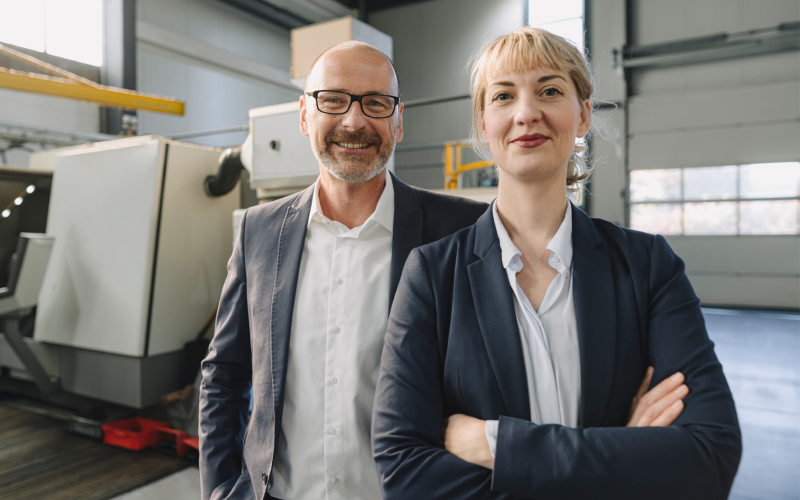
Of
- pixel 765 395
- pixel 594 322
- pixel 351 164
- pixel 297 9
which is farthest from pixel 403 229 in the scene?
pixel 297 9

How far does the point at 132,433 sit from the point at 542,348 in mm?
3360

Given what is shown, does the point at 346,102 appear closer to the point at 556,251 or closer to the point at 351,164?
the point at 351,164

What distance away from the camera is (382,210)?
133cm

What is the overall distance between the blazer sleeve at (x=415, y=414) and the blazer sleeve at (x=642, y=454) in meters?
0.09

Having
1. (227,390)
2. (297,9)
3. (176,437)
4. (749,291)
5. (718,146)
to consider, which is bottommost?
(176,437)

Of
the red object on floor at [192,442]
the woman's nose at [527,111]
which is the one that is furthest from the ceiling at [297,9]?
the woman's nose at [527,111]

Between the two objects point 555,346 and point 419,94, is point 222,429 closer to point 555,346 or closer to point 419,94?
point 555,346

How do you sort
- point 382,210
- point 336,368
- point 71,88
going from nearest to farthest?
point 336,368, point 382,210, point 71,88

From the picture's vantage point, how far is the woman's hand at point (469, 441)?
34.9 inches

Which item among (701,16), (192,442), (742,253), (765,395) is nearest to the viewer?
(192,442)

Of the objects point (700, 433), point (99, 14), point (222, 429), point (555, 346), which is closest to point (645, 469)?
point (700, 433)

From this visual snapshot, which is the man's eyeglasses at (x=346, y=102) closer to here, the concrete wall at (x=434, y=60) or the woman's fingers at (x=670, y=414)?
the woman's fingers at (x=670, y=414)

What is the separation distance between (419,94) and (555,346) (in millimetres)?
12554

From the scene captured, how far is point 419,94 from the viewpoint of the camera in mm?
12812
